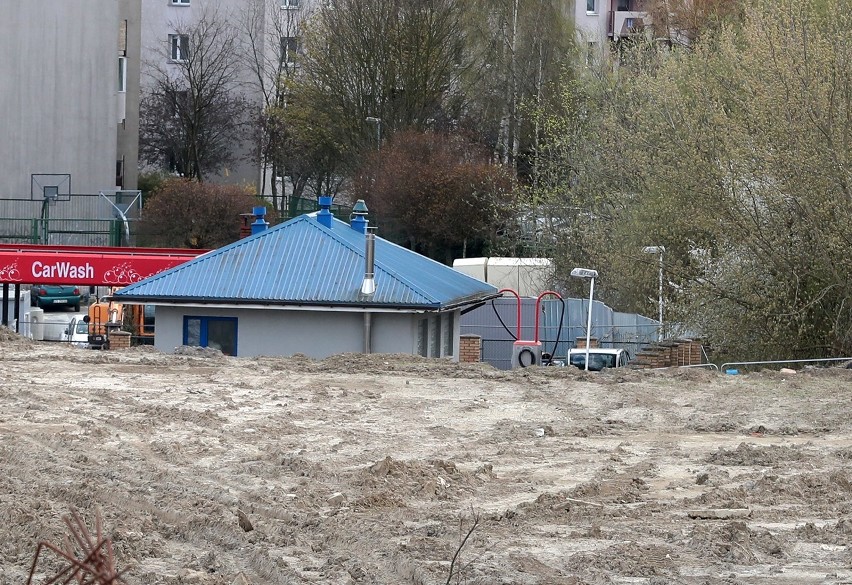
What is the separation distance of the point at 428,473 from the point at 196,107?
4651 cm

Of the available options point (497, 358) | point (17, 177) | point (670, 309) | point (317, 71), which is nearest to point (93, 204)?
point (17, 177)

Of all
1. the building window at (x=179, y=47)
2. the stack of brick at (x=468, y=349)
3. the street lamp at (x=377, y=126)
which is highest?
the building window at (x=179, y=47)

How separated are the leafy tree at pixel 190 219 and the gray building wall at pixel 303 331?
731 inches

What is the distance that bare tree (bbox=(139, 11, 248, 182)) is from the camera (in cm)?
5640

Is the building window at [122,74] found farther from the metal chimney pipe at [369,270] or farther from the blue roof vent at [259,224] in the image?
the metal chimney pipe at [369,270]

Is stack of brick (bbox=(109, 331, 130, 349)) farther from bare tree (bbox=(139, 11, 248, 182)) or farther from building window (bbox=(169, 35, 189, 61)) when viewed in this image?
building window (bbox=(169, 35, 189, 61))

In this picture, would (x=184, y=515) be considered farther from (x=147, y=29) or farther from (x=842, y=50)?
(x=147, y=29)

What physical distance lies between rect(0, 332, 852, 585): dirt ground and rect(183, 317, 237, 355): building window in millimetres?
4461

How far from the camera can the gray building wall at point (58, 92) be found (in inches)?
1703

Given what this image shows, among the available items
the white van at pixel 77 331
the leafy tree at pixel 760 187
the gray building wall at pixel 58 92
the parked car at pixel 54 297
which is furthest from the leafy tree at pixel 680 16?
the white van at pixel 77 331

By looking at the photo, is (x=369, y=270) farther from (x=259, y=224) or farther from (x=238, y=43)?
(x=238, y=43)

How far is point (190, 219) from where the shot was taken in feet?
143

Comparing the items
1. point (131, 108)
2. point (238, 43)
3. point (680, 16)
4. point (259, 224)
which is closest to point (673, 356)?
point (259, 224)

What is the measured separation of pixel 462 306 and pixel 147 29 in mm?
38028
